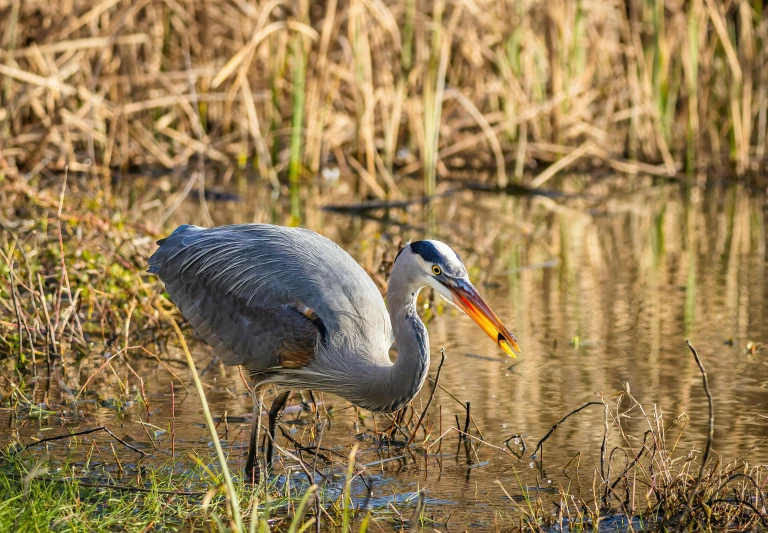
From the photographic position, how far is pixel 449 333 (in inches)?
295

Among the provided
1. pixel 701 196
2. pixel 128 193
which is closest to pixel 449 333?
pixel 128 193

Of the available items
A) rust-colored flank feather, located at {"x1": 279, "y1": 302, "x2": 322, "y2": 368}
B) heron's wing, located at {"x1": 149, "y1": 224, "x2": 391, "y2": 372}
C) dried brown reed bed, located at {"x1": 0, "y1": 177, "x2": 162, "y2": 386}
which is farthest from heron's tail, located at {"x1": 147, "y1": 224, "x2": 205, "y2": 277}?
rust-colored flank feather, located at {"x1": 279, "y1": 302, "x2": 322, "y2": 368}

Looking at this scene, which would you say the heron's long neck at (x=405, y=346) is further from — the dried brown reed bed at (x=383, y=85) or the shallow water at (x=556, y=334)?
the dried brown reed bed at (x=383, y=85)

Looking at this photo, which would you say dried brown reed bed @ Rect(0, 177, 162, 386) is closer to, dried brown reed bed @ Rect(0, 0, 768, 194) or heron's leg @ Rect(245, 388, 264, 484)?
heron's leg @ Rect(245, 388, 264, 484)

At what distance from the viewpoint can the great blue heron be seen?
→ 4809 millimetres

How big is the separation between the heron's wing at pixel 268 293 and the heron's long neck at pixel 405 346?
23cm

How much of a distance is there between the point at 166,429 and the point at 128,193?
6.65 m

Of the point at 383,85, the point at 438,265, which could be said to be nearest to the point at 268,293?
the point at 438,265

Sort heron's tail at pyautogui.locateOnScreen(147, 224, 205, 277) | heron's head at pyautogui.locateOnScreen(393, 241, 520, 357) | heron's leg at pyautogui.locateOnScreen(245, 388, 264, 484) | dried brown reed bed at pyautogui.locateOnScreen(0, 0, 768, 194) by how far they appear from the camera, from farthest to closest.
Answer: dried brown reed bed at pyautogui.locateOnScreen(0, 0, 768, 194) < heron's tail at pyautogui.locateOnScreen(147, 224, 205, 277) < heron's leg at pyautogui.locateOnScreen(245, 388, 264, 484) < heron's head at pyautogui.locateOnScreen(393, 241, 520, 357)

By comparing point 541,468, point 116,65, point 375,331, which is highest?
point 116,65

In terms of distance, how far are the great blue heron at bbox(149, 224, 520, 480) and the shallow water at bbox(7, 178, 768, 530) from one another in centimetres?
36

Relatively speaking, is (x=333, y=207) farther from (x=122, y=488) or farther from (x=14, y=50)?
(x=122, y=488)

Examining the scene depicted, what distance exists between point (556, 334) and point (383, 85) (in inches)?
217

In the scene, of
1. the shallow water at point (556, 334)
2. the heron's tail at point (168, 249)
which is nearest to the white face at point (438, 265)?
the shallow water at point (556, 334)
